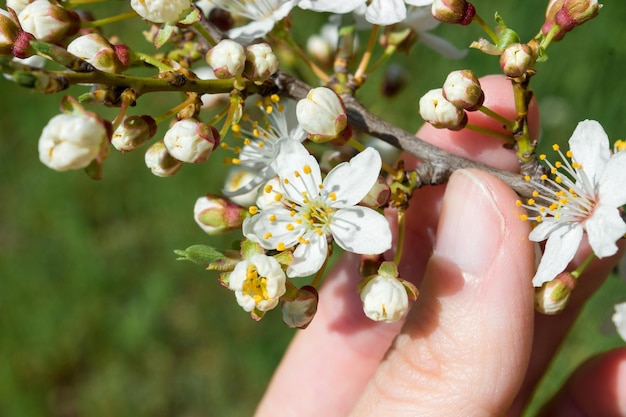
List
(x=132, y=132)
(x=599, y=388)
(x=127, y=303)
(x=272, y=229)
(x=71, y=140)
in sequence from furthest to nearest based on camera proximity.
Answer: (x=127, y=303)
(x=599, y=388)
(x=272, y=229)
(x=132, y=132)
(x=71, y=140)

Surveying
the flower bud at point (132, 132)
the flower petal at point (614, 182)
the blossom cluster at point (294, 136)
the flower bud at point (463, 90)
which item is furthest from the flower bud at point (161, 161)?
Answer: the flower petal at point (614, 182)

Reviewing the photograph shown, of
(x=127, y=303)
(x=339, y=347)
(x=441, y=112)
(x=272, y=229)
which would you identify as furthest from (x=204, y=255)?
(x=127, y=303)

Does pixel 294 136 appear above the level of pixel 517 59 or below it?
below

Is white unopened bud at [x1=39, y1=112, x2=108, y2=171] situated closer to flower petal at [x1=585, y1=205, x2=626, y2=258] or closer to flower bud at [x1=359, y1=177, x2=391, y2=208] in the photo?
flower bud at [x1=359, y1=177, x2=391, y2=208]

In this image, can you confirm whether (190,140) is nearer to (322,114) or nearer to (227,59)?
(227,59)

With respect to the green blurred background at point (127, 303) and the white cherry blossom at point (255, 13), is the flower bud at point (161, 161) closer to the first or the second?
the white cherry blossom at point (255, 13)

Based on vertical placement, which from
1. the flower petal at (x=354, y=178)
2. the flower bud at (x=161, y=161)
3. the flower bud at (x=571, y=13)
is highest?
the flower bud at (x=571, y=13)

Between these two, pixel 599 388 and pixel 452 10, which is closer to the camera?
pixel 452 10

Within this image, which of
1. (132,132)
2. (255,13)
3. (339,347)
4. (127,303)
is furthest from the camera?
(127,303)
